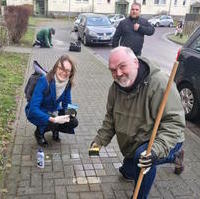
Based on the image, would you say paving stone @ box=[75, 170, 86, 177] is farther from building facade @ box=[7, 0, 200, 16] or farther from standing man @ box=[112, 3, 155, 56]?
building facade @ box=[7, 0, 200, 16]

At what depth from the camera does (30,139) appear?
4.75m

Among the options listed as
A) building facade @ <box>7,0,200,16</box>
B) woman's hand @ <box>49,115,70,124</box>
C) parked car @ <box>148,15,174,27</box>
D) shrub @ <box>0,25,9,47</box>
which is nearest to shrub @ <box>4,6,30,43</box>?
shrub @ <box>0,25,9,47</box>

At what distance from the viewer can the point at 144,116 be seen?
9.68 ft

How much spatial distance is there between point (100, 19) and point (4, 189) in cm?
1731

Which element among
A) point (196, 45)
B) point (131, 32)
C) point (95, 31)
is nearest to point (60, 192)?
point (196, 45)

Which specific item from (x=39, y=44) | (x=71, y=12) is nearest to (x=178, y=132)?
(x=39, y=44)

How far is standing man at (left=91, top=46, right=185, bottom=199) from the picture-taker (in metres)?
2.70

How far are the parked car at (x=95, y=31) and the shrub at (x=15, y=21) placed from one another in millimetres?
3626

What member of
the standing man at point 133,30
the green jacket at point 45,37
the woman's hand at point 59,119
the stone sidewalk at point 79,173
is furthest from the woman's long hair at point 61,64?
the green jacket at point 45,37

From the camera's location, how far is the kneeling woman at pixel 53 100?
4141mm

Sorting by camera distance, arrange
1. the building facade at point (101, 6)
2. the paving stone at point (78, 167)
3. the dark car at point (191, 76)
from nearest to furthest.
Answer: the paving stone at point (78, 167), the dark car at point (191, 76), the building facade at point (101, 6)

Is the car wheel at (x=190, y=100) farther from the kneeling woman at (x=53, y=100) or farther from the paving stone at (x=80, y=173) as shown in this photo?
the paving stone at (x=80, y=173)

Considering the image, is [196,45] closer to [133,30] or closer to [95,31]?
[133,30]

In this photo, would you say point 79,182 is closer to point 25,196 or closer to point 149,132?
point 25,196
